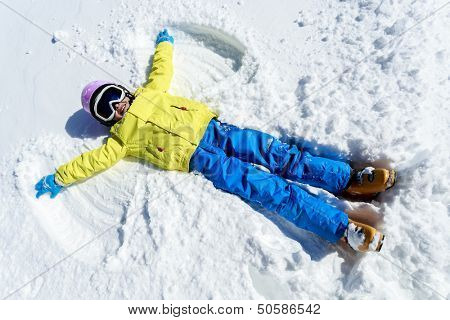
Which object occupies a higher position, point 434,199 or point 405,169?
point 405,169

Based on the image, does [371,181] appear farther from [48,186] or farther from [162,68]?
[48,186]

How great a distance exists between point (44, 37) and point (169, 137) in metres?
2.31

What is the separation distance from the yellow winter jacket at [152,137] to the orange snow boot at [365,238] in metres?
1.33

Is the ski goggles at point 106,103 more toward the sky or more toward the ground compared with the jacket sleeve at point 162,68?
more toward the ground

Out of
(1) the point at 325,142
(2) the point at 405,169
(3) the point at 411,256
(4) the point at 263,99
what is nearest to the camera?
(3) the point at 411,256

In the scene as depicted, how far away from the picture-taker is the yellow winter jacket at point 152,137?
10.2ft

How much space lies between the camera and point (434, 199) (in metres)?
2.65

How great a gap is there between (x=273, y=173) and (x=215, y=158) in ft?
1.55

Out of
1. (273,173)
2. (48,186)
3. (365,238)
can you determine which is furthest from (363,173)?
(48,186)

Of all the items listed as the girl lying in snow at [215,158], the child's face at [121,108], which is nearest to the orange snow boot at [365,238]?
the girl lying in snow at [215,158]

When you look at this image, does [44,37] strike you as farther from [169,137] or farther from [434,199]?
[434,199]

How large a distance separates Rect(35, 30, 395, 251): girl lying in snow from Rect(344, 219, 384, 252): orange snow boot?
76 mm

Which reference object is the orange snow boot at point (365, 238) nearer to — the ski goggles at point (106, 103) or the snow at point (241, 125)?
the snow at point (241, 125)
